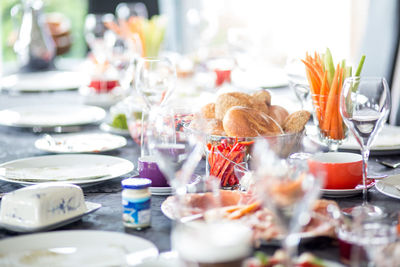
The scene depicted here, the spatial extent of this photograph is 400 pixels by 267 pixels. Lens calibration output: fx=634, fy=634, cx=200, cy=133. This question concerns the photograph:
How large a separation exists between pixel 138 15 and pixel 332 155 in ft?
7.28

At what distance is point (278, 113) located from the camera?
5.20 feet

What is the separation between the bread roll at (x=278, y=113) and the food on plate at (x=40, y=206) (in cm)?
61

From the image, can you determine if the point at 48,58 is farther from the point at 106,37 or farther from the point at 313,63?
the point at 313,63

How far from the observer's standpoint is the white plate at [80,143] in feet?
5.75

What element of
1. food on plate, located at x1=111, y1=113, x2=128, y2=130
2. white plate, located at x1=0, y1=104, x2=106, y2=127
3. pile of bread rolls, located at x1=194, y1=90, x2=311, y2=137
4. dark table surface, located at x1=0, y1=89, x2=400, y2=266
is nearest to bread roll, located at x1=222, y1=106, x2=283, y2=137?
pile of bread rolls, located at x1=194, y1=90, x2=311, y2=137

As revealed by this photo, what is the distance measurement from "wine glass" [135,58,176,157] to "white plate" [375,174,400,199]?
0.57 m

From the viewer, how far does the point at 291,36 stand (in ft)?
19.0

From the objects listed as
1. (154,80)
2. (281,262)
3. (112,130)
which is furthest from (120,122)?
(281,262)

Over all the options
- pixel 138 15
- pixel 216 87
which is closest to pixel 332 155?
pixel 216 87

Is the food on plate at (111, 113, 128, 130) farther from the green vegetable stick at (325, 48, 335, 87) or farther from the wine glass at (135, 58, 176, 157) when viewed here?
the green vegetable stick at (325, 48, 335, 87)

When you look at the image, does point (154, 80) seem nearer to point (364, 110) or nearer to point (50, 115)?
point (364, 110)

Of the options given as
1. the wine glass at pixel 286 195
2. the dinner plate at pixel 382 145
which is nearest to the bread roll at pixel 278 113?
the dinner plate at pixel 382 145

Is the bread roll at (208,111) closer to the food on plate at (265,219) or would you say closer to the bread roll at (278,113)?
the bread roll at (278,113)

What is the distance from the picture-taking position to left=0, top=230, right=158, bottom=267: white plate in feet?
3.08
